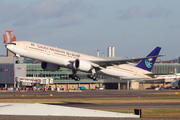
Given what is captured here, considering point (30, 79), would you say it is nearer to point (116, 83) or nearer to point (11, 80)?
point (11, 80)

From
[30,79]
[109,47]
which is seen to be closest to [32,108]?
[30,79]

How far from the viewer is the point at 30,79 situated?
353 feet

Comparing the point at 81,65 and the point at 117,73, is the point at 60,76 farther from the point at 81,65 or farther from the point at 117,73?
the point at 81,65

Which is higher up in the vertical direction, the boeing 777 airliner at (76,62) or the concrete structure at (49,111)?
the boeing 777 airliner at (76,62)

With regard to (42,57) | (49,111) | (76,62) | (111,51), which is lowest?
(49,111)

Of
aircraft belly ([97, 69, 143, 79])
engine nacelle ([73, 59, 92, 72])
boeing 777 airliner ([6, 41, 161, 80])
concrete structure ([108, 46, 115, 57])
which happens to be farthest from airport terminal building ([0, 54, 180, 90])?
engine nacelle ([73, 59, 92, 72])

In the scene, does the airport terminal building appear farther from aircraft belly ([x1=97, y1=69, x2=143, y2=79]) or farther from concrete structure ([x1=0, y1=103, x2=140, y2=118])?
concrete structure ([x1=0, y1=103, x2=140, y2=118])

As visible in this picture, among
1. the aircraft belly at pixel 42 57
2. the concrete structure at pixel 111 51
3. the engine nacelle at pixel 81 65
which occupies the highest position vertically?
the concrete structure at pixel 111 51

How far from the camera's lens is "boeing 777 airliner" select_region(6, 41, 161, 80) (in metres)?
50.9

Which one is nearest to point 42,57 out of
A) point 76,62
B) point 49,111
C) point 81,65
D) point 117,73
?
point 76,62

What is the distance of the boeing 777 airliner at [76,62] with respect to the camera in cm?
5088

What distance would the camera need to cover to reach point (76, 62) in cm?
5688

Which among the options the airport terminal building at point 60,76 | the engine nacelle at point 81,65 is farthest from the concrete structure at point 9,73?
the engine nacelle at point 81,65

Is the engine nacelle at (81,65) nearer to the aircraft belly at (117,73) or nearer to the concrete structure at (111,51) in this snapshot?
the aircraft belly at (117,73)
